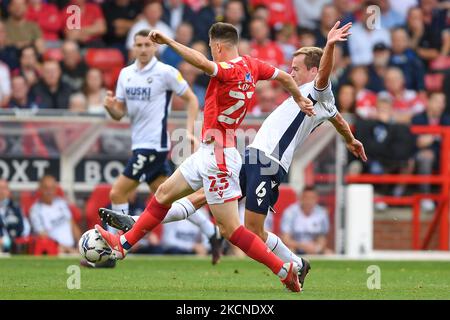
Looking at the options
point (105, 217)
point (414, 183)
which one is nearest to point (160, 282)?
point (105, 217)

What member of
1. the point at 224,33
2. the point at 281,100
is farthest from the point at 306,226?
the point at 224,33

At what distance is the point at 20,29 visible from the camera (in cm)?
1808

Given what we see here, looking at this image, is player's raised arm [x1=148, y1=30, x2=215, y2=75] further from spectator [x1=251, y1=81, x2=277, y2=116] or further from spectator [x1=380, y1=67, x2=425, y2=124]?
spectator [x1=380, y1=67, x2=425, y2=124]

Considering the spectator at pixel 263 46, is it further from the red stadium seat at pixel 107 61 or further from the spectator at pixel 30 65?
the spectator at pixel 30 65

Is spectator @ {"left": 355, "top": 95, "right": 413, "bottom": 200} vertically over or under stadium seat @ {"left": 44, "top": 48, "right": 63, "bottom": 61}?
under

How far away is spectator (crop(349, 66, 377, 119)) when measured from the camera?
1789 centimetres

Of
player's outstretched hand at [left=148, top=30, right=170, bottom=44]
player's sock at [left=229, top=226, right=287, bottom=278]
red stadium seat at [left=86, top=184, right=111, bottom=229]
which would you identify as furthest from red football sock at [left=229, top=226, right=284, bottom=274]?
red stadium seat at [left=86, top=184, right=111, bottom=229]

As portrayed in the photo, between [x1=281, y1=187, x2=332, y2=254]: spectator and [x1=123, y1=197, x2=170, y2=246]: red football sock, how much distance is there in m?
6.09

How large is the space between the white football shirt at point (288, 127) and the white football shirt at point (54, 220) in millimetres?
5666

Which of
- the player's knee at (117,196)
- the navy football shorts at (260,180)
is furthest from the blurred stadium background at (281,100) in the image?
the navy football shorts at (260,180)

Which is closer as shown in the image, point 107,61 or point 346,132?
point 346,132

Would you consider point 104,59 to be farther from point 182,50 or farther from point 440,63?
point 182,50

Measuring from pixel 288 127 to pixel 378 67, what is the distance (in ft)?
29.2

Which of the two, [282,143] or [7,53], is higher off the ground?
[7,53]
